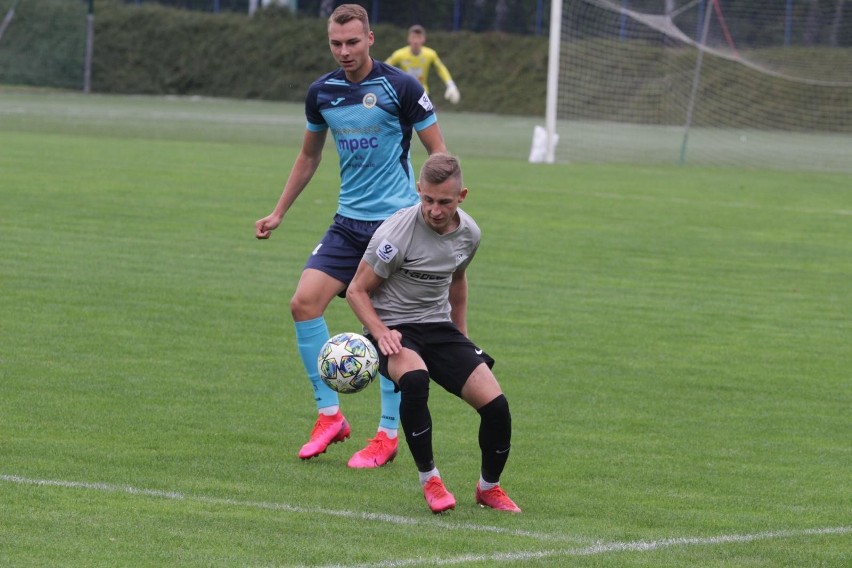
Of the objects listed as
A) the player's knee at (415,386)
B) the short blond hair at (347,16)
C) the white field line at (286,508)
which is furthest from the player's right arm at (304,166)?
the white field line at (286,508)

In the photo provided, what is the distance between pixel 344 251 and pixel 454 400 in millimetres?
1721

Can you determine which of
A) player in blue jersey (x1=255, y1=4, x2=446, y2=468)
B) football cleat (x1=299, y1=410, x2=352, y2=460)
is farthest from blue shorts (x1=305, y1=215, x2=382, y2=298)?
football cleat (x1=299, y1=410, x2=352, y2=460)

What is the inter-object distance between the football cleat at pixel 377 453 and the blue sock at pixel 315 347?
1.07 feet

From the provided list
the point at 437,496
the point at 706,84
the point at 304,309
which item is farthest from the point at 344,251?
the point at 706,84

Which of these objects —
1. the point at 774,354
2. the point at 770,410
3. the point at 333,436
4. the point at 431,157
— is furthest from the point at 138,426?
the point at 774,354

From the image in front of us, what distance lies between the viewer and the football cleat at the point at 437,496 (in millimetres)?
6145

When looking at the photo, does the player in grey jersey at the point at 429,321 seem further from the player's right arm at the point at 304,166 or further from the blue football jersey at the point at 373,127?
the player's right arm at the point at 304,166

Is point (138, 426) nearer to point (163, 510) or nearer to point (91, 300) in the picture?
point (163, 510)

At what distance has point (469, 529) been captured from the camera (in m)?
5.95

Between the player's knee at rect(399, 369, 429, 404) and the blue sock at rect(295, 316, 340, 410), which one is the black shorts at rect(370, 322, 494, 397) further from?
the blue sock at rect(295, 316, 340, 410)

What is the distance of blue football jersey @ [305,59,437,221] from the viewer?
7.43 metres

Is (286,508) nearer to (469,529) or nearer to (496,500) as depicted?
(469,529)

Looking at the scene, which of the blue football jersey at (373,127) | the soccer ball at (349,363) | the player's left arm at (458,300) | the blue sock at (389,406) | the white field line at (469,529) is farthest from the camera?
the blue football jersey at (373,127)

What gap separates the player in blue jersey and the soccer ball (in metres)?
0.75
